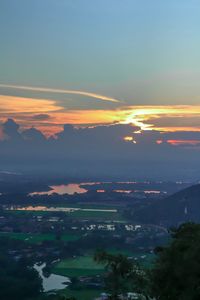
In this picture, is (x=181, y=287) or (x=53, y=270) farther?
(x=53, y=270)

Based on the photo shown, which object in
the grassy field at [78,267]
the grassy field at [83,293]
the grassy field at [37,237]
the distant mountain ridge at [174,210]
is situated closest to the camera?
the grassy field at [83,293]

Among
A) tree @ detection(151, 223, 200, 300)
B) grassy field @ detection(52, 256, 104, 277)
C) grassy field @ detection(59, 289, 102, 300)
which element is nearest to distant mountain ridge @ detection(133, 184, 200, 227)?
grassy field @ detection(52, 256, 104, 277)

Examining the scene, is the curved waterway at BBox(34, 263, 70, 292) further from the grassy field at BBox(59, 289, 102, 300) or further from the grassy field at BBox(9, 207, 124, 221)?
the grassy field at BBox(9, 207, 124, 221)

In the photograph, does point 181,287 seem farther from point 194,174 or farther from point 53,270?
point 194,174

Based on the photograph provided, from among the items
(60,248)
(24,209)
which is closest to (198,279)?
(60,248)

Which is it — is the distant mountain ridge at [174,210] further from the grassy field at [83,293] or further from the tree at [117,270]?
the tree at [117,270]

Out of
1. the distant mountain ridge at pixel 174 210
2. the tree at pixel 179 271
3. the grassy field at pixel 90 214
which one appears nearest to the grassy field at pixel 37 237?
the distant mountain ridge at pixel 174 210
